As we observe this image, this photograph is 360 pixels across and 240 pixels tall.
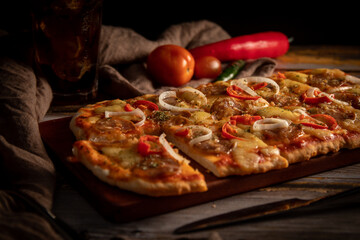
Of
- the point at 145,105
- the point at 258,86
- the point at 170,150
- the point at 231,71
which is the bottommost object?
the point at 231,71

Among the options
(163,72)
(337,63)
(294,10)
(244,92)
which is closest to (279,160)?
(244,92)

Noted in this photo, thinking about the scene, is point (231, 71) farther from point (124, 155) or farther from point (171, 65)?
point (124, 155)

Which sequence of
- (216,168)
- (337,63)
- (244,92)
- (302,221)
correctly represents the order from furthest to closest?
(337,63)
(244,92)
(216,168)
(302,221)

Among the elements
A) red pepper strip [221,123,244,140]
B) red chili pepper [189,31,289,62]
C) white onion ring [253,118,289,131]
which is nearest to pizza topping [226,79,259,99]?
white onion ring [253,118,289,131]

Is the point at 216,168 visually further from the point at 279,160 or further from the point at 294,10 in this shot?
the point at 294,10

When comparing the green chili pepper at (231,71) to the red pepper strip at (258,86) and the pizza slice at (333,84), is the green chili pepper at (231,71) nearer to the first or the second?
the pizza slice at (333,84)

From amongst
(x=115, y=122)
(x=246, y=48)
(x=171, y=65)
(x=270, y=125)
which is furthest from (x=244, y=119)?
(x=246, y=48)
